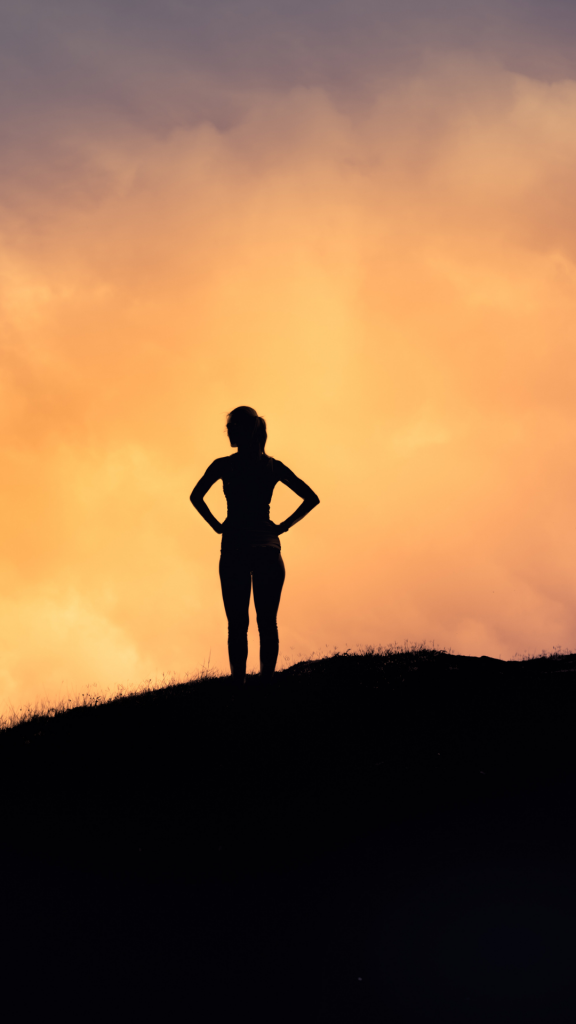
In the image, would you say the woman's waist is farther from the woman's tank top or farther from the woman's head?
the woman's head

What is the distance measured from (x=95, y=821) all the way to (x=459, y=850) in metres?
3.14

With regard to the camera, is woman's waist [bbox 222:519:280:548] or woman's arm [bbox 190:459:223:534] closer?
woman's waist [bbox 222:519:280:548]

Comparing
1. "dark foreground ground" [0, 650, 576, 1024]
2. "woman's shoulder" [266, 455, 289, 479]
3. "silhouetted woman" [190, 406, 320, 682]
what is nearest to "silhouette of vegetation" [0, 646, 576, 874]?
"dark foreground ground" [0, 650, 576, 1024]

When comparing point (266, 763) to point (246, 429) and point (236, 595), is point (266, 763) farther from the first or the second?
point (246, 429)

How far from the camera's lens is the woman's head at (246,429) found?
900 centimetres

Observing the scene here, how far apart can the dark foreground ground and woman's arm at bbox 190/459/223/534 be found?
2199mm

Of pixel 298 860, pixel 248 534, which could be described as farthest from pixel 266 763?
pixel 248 534

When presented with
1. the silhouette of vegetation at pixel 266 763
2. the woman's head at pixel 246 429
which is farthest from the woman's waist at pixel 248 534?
the silhouette of vegetation at pixel 266 763

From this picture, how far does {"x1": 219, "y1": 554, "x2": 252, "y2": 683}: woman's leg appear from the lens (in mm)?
8852

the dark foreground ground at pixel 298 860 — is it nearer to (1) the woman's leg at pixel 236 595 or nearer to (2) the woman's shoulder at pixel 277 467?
(1) the woman's leg at pixel 236 595

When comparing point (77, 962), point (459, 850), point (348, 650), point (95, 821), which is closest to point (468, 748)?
point (459, 850)

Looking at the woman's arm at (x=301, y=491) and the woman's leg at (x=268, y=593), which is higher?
the woman's arm at (x=301, y=491)

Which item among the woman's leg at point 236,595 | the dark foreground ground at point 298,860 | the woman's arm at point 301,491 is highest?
the woman's arm at point 301,491

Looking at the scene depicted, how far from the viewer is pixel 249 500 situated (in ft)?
29.5
